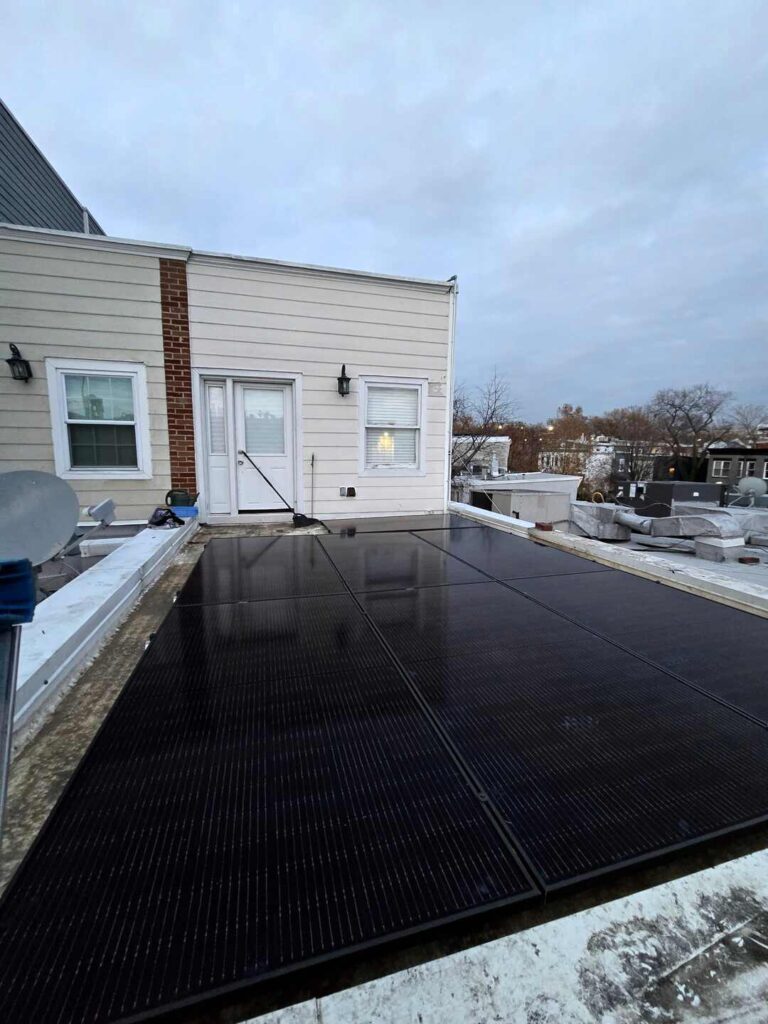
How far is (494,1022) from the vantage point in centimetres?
78

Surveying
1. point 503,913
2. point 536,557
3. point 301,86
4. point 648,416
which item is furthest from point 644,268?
point 503,913

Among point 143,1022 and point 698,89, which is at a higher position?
point 698,89

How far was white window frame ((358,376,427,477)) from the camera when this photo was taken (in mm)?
5574

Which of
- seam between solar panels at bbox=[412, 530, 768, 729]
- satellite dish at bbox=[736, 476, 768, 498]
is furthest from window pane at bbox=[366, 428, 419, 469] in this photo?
satellite dish at bbox=[736, 476, 768, 498]

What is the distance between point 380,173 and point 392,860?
13.5 m

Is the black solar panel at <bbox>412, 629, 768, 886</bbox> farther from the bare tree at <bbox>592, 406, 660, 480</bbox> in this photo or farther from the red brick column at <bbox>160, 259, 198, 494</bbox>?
the bare tree at <bbox>592, 406, 660, 480</bbox>

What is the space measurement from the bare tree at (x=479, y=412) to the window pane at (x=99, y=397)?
36.7 feet

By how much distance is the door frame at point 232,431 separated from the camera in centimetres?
507

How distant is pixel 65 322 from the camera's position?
181 inches

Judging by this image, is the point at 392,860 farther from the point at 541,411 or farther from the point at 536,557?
the point at 541,411

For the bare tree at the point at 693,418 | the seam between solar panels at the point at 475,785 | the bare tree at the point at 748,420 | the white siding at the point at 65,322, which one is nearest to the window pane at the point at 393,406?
the white siding at the point at 65,322

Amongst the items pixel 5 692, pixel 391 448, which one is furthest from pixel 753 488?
pixel 5 692

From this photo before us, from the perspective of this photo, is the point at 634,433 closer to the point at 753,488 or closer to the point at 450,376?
the point at 753,488

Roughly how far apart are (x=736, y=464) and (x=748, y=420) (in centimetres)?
1280
